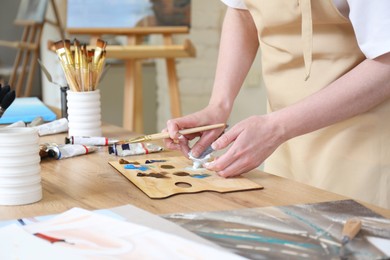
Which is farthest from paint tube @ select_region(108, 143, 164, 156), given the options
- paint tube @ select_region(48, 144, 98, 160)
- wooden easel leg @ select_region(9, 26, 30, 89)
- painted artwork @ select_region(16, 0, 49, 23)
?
wooden easel leg @ select_region(9, 26, 30, 89)

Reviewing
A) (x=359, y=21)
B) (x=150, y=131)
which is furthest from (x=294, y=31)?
(x=150, y=131)

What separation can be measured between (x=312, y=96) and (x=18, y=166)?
53cm

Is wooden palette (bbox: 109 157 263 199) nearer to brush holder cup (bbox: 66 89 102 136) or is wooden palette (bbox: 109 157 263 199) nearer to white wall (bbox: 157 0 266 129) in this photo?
brush holder cup (bbox: 66 89 102 136)

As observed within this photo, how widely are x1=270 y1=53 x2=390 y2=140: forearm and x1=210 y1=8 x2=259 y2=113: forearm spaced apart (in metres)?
0.28

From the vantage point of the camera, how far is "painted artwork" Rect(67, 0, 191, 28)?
3277 millimetres

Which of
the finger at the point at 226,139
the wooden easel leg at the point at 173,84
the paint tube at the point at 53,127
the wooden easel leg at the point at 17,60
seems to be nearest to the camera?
the finger at the point at 226,139

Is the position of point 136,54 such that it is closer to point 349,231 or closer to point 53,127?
point 53,127

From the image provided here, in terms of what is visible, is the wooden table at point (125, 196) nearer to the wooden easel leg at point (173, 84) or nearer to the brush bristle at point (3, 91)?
the brush bristle at point (3, 91)

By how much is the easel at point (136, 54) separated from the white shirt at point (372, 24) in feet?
6.74

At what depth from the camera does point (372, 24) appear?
1088 mm

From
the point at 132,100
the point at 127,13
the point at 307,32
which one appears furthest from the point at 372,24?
the point at 127,13

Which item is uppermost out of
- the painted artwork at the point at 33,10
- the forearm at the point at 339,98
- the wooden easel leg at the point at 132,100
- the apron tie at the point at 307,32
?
the painted artwork at the point at 33,10

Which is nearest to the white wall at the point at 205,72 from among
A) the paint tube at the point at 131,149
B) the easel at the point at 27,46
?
the easel at the point at 27,46

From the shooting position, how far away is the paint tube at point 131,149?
1268mm
